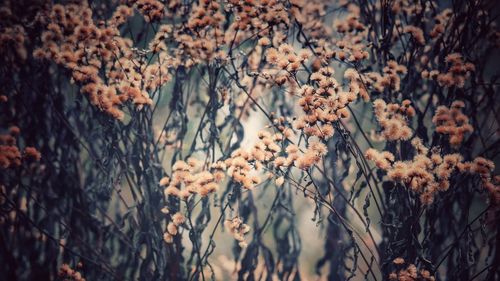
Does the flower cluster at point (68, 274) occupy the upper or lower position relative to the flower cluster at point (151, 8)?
lower

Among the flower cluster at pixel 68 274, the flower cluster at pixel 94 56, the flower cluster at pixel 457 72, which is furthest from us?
the flower cluster at pixel 68 274

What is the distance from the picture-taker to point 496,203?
43.3 inches

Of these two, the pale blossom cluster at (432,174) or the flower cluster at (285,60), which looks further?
the flower cluster at (285,60)

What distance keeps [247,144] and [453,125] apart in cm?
109

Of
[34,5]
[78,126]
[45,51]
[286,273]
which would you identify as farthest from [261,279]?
[34,5]

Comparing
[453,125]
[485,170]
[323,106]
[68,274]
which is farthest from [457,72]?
[68,274]

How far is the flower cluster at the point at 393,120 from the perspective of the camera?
1.20 meters

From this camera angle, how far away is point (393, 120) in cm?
123

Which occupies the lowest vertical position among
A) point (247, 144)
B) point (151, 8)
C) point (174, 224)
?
point (174, 224)

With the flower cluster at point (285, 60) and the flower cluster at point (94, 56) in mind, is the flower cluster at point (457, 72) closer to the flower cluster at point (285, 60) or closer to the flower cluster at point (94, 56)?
the flower cluster at point (285, 60)

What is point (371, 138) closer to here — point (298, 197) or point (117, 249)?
point (298, 197)

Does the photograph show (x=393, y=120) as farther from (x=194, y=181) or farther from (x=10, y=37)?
(x=10, y=37)

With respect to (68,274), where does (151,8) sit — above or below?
above

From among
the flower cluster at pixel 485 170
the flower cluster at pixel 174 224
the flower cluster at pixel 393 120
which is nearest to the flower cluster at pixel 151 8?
the flower cluster at pixel 174 224
